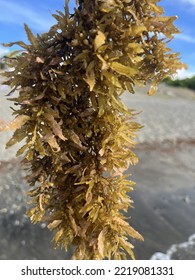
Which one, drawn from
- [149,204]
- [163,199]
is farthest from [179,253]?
[163,199]

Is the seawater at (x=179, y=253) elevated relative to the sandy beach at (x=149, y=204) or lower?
lower

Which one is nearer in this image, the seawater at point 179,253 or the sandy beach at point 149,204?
the seawater at point 179,253

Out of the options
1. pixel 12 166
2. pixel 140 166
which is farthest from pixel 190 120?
pixel 12 166

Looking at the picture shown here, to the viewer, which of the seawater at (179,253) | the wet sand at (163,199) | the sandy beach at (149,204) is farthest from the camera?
the wet sand at (163,199)

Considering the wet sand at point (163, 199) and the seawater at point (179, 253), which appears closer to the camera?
the seawater at point (179, 253)

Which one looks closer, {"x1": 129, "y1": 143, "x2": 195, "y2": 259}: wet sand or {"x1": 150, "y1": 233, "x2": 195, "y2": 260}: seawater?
{"x1": 150, "y1": 233, "x2": 195, "y2": 260}: seawater

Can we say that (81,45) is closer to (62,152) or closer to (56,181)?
(62,152)

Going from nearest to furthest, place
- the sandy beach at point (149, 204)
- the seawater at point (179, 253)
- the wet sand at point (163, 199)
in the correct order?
the seawater at point (179, 253) < the sandy beach at point (149, 204) < the wet sand at point (163, 199)

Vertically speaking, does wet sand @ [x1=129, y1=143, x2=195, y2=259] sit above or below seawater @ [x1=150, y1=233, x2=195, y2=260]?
above
